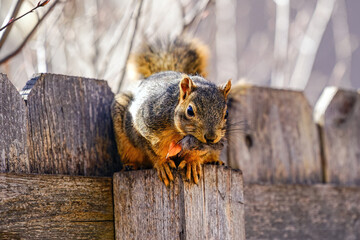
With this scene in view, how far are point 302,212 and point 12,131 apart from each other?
1.44m

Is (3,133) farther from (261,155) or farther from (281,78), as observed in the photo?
(281,78)

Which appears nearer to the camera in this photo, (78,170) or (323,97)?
(78,170)

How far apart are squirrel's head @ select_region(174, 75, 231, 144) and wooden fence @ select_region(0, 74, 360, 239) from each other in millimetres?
159

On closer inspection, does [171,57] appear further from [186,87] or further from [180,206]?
[180,206]

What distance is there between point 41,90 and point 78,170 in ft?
1.03

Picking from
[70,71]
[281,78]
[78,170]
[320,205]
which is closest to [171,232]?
[78,170]

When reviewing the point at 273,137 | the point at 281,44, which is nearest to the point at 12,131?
the point at 273,137

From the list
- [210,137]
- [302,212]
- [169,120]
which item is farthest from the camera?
[302,212]

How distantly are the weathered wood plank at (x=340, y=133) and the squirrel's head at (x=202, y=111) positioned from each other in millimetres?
971

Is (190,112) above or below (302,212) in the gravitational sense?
above

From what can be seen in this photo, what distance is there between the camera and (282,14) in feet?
11.7

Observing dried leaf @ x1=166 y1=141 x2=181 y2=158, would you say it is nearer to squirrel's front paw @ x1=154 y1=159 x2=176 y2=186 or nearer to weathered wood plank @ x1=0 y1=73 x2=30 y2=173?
squirrel's front paw @ x1=154 y1=159 x2=176 y2=186

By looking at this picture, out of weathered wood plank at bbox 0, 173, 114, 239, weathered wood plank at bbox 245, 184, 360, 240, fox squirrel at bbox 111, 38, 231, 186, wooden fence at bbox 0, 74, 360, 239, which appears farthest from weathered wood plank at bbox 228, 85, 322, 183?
weathered wood plank at bbox 0, 173, 114, 239

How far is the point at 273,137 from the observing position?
110 inches
